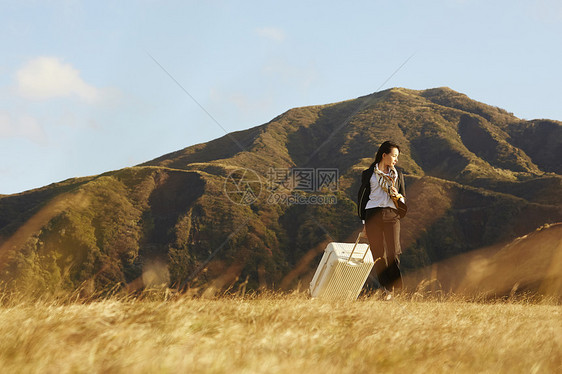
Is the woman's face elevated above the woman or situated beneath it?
elevated above

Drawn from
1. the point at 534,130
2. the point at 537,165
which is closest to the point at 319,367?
the point at 537,165

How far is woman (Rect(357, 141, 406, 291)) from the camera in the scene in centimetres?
623

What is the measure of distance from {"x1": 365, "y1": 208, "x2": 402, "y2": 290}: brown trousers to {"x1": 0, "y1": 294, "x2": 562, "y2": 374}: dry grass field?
2.74m

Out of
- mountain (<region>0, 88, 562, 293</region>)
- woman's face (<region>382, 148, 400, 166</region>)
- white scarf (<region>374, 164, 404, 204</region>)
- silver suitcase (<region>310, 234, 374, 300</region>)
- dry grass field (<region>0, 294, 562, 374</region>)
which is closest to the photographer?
dry grass field (<region>0, 294, 562, 374</region>)

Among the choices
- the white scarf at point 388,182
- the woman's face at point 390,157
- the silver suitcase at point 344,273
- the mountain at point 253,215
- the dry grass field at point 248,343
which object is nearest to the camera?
the dry grass field at point 248,343

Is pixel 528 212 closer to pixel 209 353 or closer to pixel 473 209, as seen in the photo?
pixel 473 209

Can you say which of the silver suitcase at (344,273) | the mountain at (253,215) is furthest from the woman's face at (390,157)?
the mountain at (253,215)

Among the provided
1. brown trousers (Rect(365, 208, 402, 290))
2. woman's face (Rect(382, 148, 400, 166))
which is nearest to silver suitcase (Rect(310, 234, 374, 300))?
brown trousers (Rect(365, 208, 402, 290))

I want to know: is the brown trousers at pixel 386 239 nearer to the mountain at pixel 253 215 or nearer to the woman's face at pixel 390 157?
the woman's face at pixel 390 157

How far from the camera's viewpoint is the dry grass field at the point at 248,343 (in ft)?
6.15

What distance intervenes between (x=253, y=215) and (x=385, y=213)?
81383mm

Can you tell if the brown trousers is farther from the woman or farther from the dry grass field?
the dry grass field

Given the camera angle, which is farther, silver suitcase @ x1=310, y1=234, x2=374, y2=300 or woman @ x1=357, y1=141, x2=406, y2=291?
silver suitcase @ x1=310, y1=234, x2=374, y2=300

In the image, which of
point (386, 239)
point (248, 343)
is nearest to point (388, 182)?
point (386, 239)
